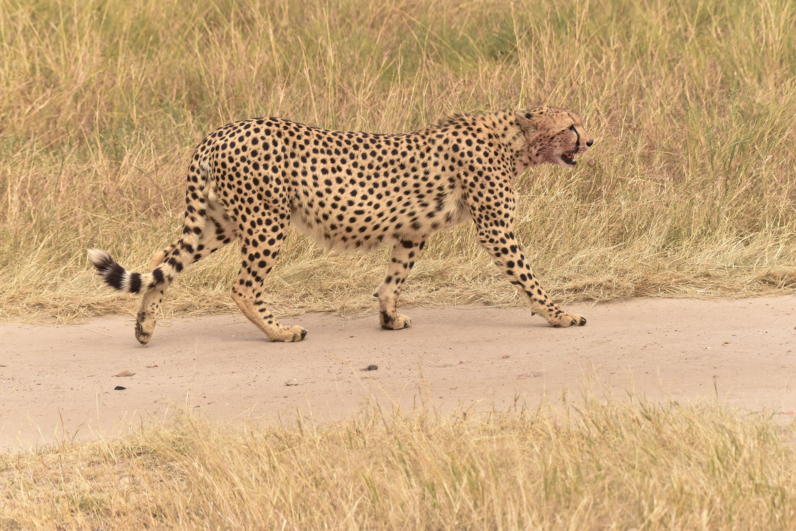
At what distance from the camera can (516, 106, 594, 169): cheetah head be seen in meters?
4.78

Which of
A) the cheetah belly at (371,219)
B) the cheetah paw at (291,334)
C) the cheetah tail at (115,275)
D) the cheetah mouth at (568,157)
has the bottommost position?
the cheetah paw at (291,334)

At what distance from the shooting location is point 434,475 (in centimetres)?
264

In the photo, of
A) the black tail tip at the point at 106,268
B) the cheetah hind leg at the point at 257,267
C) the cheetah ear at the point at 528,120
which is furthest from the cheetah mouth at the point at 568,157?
the black tail tip at the point at 106,268

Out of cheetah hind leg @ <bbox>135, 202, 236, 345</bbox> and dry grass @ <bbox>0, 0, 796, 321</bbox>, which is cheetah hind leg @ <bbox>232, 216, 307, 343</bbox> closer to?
cheetah hind leg @ <bbox>135, 202, 236, 345</bbox>

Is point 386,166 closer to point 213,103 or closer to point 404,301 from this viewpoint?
point 404,301

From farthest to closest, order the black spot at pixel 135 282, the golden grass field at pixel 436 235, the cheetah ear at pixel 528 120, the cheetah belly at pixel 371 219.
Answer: the cheetah ear at pixel 528 120
the cheetah belly at pixel 371 219
the black spot at pixel 135 282
the golden grass field at pixel 436 235

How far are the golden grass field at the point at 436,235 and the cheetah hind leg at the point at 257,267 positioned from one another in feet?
2.33

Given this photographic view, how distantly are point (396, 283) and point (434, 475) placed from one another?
2.31m

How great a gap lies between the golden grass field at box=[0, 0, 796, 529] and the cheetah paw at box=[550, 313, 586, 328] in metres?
0.60

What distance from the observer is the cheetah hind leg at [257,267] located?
4.50 m

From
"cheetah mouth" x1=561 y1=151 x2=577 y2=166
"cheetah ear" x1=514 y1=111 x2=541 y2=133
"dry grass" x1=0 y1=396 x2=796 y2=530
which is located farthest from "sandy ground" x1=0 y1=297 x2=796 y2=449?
"cheetah ear" x1=514 y1=111 x2=541 y2=133

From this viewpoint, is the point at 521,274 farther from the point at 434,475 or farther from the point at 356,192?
the point at 434,475

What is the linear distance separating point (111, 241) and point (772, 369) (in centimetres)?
389

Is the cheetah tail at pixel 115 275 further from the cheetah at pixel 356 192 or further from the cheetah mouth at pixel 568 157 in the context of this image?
the cheetah mouth at pixel 568 157
